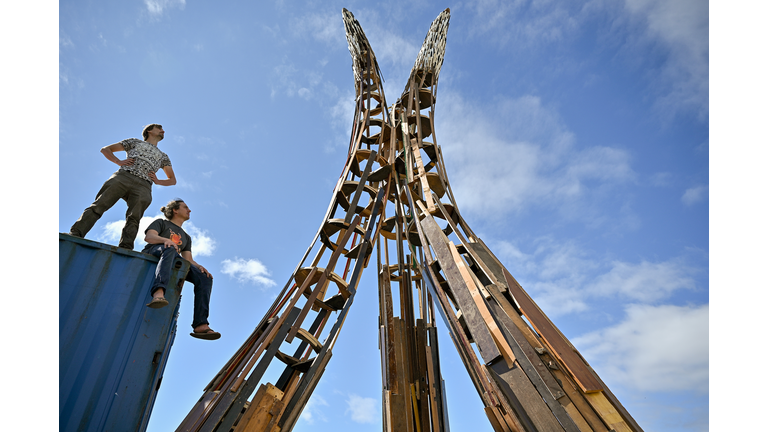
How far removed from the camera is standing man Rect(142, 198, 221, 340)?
12.0 feet

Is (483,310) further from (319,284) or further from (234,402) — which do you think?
(234,402)

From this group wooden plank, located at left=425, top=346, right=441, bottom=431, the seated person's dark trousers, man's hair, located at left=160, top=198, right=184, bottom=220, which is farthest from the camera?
wooden plank, located at left=425, top=346, right=441, bottom=431

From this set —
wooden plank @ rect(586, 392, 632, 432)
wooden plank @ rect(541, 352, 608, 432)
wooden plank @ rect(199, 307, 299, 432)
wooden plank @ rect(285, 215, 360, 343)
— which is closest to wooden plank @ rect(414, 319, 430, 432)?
wooden plank @ rect(285, 215, 360, 343)

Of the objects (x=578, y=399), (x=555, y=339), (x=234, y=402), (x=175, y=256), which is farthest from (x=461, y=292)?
(x=175, y=256)

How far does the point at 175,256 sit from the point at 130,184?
3.13 ft

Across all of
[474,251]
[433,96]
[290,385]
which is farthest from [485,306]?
[433,96]

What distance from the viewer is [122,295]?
3561 mm

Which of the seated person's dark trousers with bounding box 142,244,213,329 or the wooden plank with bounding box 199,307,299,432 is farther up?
the seated person's dark trousers with bounding box 142,244,213,329

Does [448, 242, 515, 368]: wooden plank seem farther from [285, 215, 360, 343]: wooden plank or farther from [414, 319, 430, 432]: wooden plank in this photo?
[414, 319, 430, 432]: wooden plank

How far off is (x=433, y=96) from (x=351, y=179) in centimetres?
Answer: 217

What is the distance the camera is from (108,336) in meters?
3.37

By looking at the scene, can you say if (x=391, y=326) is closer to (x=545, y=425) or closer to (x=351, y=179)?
(x=351, y=179)

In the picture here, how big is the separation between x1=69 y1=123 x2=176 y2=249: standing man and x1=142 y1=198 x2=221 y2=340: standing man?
20 centimetres

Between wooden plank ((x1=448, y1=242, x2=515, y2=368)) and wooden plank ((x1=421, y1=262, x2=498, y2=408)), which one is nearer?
wooden plank ((x1=448, y1=242, x2=515, y2=368))
